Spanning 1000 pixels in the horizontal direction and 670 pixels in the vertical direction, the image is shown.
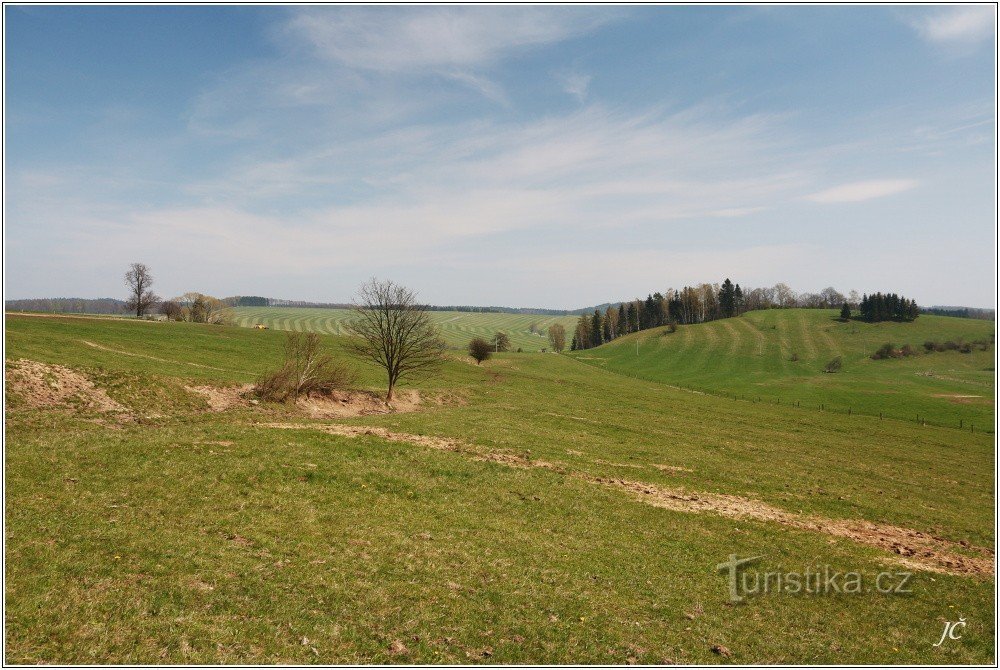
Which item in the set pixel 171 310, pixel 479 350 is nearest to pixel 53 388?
pixel 479 350

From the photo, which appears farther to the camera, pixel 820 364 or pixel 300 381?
pixel 820 364

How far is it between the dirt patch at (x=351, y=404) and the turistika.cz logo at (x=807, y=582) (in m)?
27.2

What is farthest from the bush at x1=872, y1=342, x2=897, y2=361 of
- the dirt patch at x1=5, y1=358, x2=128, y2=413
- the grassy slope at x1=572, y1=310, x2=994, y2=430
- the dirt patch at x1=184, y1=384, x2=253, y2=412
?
the dirt patch at x1=5, y1=358, x2=128, y2=413

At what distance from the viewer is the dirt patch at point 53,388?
2644cm

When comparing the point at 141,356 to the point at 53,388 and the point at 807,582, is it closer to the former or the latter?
the point at 53,388

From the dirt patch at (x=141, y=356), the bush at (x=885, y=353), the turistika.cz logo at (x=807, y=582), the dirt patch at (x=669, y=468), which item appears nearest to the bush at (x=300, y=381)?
the dirt patch at (x=141, y=356)

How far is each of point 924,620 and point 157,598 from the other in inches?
713

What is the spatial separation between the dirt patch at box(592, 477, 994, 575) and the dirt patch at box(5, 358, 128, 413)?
2770 cm

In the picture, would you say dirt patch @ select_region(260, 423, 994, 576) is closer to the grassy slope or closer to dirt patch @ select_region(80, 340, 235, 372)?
dirt patch @ select_region(80, 340, 235, 372)

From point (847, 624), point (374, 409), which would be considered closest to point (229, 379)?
point (374, 409)

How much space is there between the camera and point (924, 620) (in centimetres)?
1287

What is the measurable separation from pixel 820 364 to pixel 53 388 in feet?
496

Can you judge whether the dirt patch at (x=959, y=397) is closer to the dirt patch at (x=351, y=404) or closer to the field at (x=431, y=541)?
the field at (x=431, y=541)

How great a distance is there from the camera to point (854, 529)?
65.2ft
